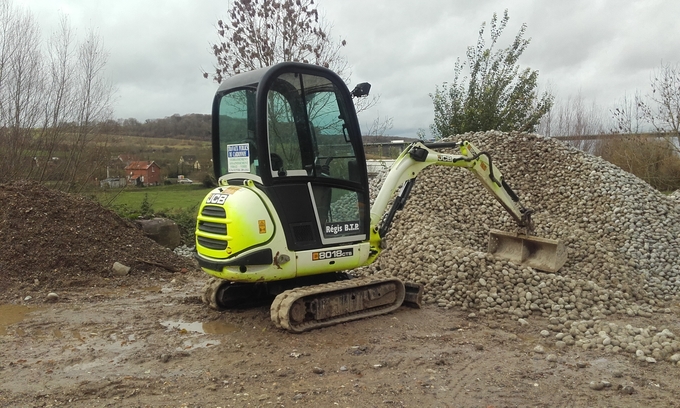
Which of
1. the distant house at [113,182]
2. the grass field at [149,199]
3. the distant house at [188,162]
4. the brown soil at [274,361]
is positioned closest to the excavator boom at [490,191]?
the brown soil at [274,361]

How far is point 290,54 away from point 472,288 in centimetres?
783

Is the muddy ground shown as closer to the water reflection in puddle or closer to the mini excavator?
the water reflection in puddle

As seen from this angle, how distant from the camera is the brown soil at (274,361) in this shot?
4059mm

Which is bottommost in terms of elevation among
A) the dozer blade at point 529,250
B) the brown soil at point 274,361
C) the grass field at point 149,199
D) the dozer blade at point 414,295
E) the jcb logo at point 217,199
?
the brown soil at point 274,361

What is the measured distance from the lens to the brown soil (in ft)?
13.3

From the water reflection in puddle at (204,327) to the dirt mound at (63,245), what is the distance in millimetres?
2657

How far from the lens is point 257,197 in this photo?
5.34m

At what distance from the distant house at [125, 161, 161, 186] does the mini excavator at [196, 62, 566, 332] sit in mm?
8684

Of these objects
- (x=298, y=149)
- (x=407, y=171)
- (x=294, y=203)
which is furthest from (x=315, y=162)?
(x=407, y=171)

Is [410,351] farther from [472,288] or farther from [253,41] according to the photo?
[253,41]

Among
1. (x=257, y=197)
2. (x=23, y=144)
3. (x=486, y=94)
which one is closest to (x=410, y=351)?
(x=257, y=197)

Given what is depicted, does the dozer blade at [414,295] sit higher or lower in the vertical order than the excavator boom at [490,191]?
lower

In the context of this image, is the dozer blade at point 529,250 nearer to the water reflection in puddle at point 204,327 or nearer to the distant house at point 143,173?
the water reflection in puddle at point 204,327

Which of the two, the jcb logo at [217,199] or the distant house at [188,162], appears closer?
the jcb logo at [217,199]
